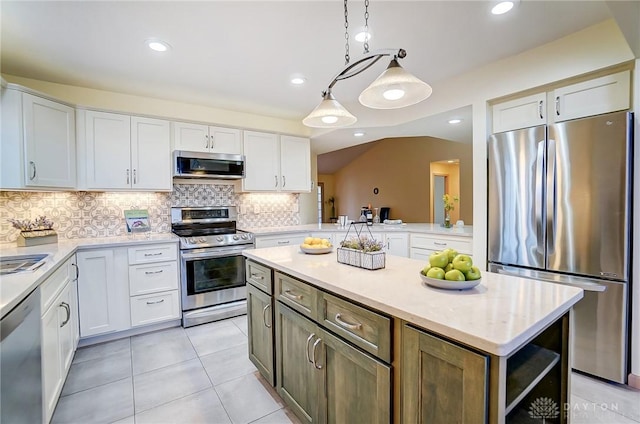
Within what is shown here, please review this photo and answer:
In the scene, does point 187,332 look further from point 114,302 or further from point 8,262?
point 8,262

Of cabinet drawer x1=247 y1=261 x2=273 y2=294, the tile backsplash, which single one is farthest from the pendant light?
the tile backsplash

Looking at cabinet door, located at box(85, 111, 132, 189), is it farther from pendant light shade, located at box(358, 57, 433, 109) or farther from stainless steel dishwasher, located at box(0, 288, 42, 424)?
pendant light shade, located at box(358, 57, 433, 109)

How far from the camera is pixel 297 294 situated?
5.37ft

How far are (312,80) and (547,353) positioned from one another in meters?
2.80

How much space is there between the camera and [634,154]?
196cm

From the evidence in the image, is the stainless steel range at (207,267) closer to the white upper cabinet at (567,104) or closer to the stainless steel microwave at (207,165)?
the stainless steel microwave at (207,165)

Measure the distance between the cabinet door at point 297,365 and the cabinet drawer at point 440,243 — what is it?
2.23 m

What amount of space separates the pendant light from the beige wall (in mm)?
5225

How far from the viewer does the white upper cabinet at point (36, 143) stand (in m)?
2.33

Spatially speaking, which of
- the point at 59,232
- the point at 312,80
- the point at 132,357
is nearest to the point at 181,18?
the point at 312,80

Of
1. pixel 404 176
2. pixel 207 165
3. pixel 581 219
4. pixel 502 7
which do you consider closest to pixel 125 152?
pixel 207 165

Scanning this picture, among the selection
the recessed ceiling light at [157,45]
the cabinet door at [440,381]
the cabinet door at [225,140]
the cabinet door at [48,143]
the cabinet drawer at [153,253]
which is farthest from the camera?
the cabinet door at [225,140]

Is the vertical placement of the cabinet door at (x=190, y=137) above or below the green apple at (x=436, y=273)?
above

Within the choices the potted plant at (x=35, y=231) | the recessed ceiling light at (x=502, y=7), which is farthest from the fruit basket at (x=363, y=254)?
the potted plant at (x=35, y=231)
